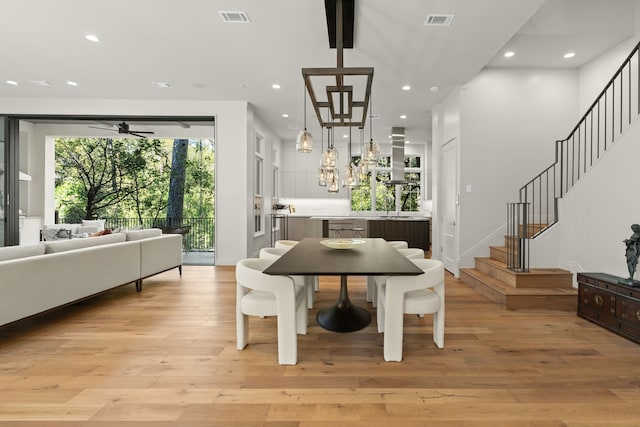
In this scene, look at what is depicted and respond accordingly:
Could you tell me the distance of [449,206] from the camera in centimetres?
544

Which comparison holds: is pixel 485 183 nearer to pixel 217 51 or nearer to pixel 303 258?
pixel 303 258

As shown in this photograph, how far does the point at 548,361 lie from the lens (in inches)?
88.6

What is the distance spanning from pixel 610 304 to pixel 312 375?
2.86 metres

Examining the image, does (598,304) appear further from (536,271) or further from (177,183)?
(177,183)

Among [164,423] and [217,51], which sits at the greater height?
[217,51]

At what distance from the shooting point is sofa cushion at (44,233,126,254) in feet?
10.3

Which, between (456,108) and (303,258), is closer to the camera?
(303,258)

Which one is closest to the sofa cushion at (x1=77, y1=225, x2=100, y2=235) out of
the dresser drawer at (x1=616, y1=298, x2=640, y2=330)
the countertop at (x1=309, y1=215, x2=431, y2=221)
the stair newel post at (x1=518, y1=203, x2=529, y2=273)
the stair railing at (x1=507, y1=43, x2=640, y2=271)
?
the countertop at (x1=309, y1=215, x2=431, y2=221)

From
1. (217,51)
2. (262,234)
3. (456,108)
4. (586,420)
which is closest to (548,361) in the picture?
(586,420)

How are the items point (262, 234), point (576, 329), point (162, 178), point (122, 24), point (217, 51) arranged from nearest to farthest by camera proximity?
→ point (576, 329) < point (122, 24) < point (217, 51) < point (262, 234) < point (162, 178)

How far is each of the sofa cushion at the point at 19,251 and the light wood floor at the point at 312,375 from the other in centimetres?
71

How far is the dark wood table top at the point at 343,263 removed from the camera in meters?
2.01

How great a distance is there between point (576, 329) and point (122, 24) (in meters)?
5.67

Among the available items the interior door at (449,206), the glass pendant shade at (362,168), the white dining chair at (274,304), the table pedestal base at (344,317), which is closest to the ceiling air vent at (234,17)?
the glass pendant shade at (362,168)
